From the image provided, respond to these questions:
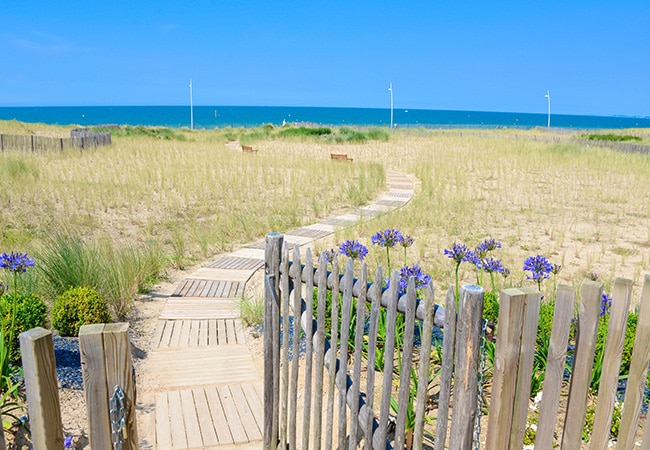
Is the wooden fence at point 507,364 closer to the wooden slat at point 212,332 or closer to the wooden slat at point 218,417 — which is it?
the wooden slat at point 218,417

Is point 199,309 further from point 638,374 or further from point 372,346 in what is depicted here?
point 638,374

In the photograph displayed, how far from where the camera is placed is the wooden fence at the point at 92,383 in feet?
4.39

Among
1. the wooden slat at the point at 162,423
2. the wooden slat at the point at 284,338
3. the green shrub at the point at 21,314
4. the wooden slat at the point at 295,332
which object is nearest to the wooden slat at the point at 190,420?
the wooden slat at the point at 162,423

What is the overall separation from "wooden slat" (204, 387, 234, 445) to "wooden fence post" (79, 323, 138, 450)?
1.99m

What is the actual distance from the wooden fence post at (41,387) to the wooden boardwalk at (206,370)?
6.60 ft

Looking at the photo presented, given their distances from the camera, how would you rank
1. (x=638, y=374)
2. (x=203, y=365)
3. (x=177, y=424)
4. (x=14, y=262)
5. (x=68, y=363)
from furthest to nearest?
(x=203, y=365) → (x=68, y=363) → (x=14, y=262) → (x=177, y=424) → (x=638, y=374)

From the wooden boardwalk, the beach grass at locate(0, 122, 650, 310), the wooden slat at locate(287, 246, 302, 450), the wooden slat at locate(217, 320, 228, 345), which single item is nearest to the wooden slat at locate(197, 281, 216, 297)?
the wooden boardwalk

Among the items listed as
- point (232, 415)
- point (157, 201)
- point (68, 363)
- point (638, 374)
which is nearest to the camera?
point (638, 374)

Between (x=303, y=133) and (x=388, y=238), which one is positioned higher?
(x=303, y=133)

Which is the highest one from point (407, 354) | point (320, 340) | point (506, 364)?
point (506, 364)

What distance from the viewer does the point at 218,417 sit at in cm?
356

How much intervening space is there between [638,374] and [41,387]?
178 cm

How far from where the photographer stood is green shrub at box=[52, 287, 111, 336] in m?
4.45

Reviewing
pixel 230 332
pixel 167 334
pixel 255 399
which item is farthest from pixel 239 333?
pixel 255 399
